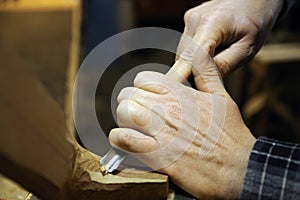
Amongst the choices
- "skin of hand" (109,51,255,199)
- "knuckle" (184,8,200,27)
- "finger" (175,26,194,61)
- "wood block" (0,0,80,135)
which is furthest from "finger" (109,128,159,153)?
"wood block" (0,0,80,135)

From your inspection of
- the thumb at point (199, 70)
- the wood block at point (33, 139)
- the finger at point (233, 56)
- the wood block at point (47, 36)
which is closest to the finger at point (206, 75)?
the thumb at point (199, 70)

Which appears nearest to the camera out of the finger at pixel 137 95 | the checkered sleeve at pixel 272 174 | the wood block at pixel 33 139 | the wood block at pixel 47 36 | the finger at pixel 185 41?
the wood block at pixel 33 139

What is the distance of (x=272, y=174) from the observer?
2.89ft

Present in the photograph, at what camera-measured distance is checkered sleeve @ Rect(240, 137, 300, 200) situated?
34.1 inches

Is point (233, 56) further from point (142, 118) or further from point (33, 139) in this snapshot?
point (33, 139)

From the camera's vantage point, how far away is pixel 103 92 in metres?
3.45

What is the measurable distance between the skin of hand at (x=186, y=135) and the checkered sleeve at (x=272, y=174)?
3cm

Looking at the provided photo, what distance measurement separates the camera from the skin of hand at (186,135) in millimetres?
925

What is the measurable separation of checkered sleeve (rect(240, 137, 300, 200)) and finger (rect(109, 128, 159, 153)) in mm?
193

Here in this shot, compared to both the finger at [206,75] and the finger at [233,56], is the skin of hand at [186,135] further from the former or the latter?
the finger at [233,56]

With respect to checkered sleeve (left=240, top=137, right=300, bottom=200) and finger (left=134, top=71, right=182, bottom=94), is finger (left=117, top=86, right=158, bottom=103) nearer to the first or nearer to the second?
finger (left=134, top=71, right=182, bottom=94)

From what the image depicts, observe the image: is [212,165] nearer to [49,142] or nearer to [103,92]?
[49,142]

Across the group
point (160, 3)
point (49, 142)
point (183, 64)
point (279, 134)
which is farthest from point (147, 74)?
point (160, 3)

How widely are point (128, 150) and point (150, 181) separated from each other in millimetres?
80
